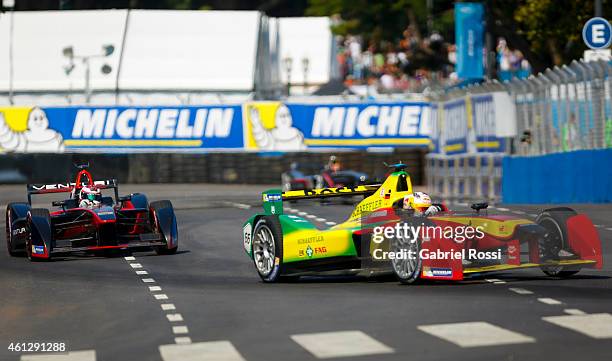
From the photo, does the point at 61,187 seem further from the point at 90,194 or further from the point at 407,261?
the point at 407,261

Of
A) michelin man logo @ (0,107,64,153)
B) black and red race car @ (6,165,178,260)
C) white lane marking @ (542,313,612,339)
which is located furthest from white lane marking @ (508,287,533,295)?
michelin man logo @ (0,107,64,153)

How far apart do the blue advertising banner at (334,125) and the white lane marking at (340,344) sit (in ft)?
117

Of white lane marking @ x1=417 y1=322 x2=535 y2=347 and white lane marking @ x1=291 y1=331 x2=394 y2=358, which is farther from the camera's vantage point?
white lane marking @ x1=417 y1=322 x2=535 y2=347

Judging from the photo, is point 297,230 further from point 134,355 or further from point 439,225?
point 134,355

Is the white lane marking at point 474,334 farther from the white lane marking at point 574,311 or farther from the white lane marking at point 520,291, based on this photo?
the white lane marking at point 520,291

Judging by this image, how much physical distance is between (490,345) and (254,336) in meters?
2.12

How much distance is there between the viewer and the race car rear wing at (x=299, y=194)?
733 inches

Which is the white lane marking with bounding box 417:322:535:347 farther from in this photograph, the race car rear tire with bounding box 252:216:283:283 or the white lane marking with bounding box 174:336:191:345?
the race car rear tire with bounding box 252:216:283:283

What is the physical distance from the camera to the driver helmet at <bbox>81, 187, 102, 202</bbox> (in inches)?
939

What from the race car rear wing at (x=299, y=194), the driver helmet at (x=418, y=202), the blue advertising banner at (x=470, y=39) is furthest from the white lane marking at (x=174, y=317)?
the blue advertising banner at (x=470, y=39)

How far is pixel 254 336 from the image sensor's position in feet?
42.5

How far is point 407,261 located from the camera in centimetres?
1650

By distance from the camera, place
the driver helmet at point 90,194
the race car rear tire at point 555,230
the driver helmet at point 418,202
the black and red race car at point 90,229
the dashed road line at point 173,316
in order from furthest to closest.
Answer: the driver helmet at point 90,194, the black and red race car at point 90,229, the driver helmet at point 418,202, the race car rear tire at point 555,230, the dashed road line at point 173,316

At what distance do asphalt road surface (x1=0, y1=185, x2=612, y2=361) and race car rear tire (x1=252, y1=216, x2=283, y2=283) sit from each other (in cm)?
19
